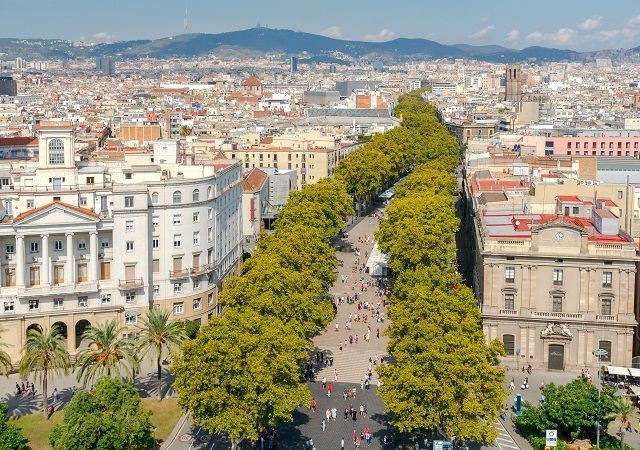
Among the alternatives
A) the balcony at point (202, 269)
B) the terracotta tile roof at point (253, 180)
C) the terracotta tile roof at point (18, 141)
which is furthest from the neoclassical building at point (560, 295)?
the terracotta tile roof at point (18, 141)

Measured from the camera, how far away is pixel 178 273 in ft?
246

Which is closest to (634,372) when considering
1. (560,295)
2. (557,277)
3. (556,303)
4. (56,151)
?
(556,303)

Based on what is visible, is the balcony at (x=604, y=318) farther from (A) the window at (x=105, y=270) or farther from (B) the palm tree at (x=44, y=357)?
(A) the window at (x=105, y=270)

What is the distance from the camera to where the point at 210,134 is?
602 feet

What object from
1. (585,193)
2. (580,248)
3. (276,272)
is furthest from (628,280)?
(276,272)

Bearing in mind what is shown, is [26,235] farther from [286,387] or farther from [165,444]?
[286,387]

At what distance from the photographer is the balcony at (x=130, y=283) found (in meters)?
71.4

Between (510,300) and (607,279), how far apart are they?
709cm

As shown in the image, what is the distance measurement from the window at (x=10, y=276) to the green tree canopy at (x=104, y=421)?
21647 millimetres

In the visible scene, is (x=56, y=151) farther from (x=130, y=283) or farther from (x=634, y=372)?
(x=634, y=372)

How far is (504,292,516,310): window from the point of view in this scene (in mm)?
66500

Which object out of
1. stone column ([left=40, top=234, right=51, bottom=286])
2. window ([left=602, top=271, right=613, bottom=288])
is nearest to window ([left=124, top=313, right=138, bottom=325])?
stone column ([left=40, top=234, right=51, bottom=286])

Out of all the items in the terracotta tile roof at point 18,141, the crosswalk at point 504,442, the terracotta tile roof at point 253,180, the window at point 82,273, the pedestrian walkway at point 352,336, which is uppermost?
the terracotta tile roof at point 18,141

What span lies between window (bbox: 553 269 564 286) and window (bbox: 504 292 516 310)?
3153 millimetres
